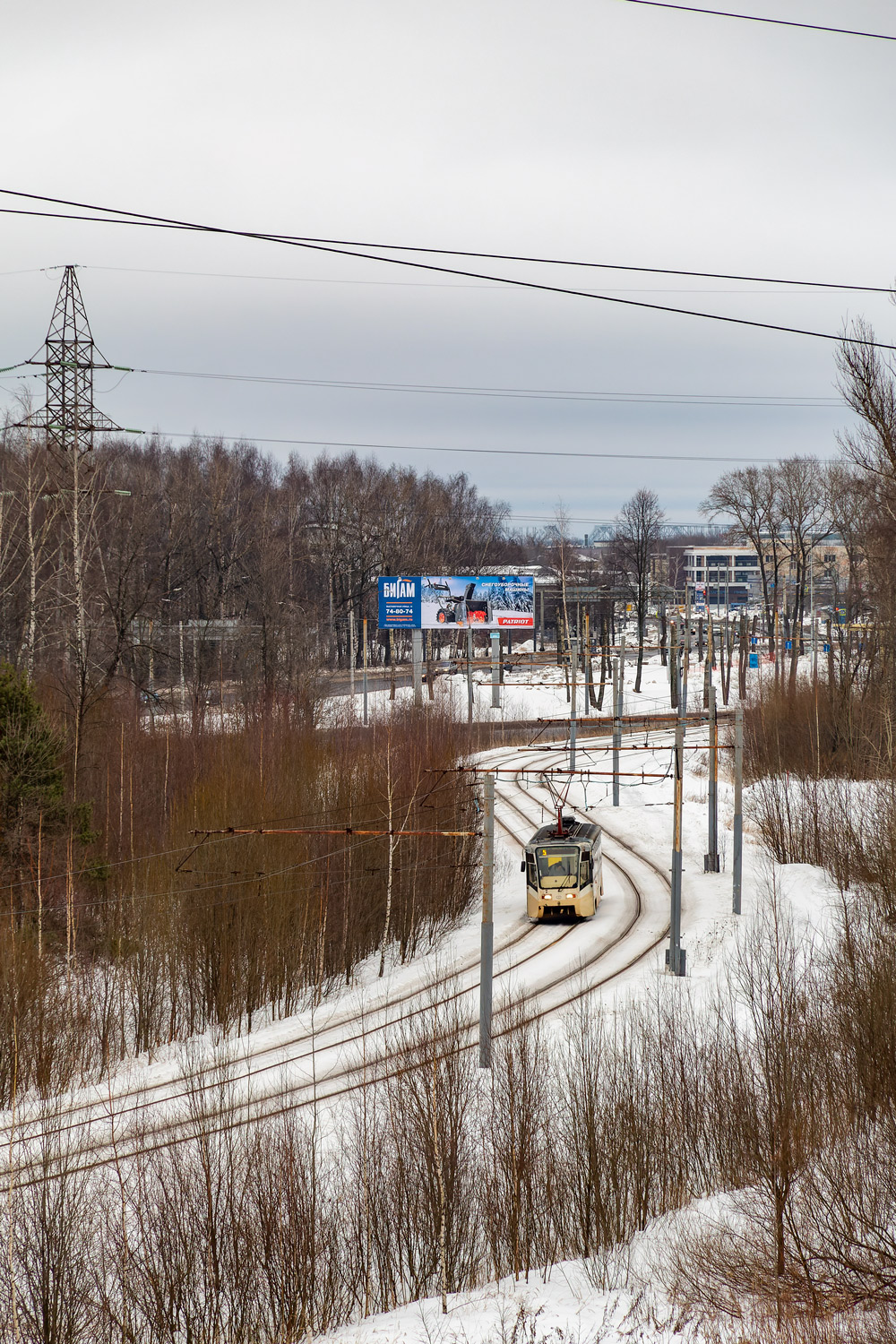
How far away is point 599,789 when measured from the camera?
158 feet

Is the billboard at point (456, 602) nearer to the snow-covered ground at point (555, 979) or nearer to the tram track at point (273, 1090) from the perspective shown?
the snow-covered ground at point (555, 979)

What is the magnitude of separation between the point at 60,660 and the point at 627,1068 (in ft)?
111

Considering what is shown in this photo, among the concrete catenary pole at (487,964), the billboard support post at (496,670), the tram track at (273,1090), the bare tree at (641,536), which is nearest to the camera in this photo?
the tram track at (273,1090)

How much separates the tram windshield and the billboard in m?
27.9

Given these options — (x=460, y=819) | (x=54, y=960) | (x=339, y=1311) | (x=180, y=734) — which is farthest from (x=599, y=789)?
(x=339, y=1311)

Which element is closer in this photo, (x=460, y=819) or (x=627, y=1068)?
(x=627, y=1068)

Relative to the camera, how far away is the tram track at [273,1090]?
16.1 metres

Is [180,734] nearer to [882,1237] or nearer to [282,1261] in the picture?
[282,1261]

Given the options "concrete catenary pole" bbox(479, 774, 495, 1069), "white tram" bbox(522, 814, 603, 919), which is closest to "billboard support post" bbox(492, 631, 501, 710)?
"white tram" bbox(522, 814, 603, 919)

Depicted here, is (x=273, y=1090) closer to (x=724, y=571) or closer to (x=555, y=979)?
(x=555, y=979)

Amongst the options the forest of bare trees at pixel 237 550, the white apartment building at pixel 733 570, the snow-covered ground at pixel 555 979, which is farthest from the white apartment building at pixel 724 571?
the snow-covered ground at pixel 555 979

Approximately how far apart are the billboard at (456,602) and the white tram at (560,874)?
27.5 metres

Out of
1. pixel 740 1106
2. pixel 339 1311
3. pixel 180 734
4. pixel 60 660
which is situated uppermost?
pixel 60 660

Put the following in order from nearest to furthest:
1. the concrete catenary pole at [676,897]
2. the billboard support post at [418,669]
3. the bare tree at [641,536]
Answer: the concrete catenary pole at [676,897] < the billboard support post at [418,669] < the bare tree at [641,536]
